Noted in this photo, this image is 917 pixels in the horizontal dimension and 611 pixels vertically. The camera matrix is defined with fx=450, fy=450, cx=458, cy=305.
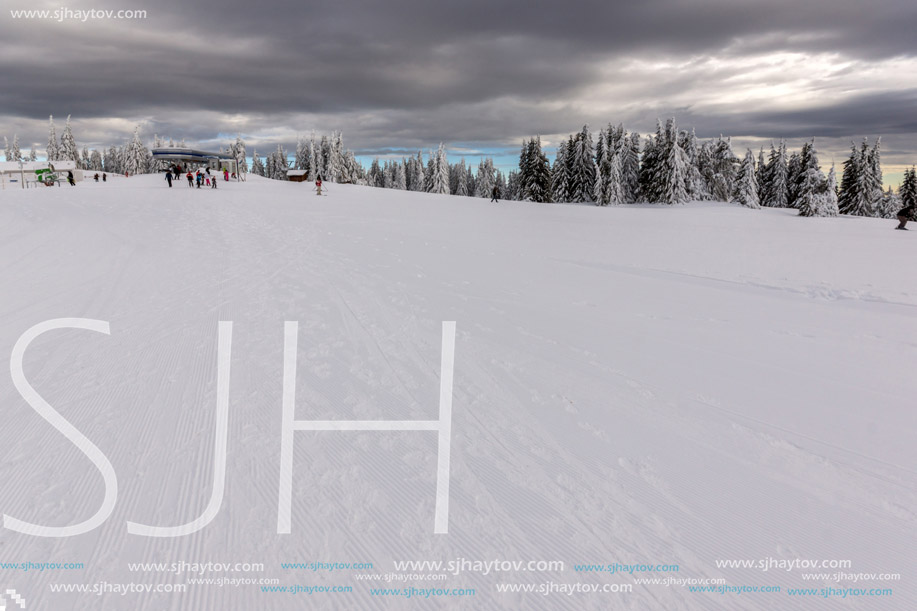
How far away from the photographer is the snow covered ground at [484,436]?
9.44 feet

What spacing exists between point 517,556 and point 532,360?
3.22 m

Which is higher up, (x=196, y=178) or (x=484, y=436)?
(x=196, y=178)

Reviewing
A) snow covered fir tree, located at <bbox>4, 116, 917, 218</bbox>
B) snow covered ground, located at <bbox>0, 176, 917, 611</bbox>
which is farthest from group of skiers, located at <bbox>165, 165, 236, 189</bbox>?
snow covered ground, located at <bbox>0, 176, 917, 611</bbox>

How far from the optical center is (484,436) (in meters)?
4.18

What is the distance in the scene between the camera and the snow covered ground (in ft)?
9.44

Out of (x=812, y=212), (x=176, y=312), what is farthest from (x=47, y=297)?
(x=812, y=212)

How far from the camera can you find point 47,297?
8273 millimetres

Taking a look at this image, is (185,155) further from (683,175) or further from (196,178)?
(683,175)

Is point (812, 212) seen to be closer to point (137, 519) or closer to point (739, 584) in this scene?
point (739, 584)

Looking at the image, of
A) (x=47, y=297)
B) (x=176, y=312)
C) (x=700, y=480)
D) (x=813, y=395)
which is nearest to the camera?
(x=700, y=480)

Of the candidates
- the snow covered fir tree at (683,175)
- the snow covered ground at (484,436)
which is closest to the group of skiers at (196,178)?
the snow covered fir tree at (683,175)

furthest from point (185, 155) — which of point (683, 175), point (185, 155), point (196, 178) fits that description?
point (683, 175)

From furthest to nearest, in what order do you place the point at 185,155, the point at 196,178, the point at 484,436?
the point at 185,155 < the point at 196,178 < the point at 484,436

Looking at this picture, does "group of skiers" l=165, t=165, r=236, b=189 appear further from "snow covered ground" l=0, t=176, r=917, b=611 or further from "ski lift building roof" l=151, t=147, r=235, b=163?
"snow covered ground" l=0, t=176, r=917, b=611
